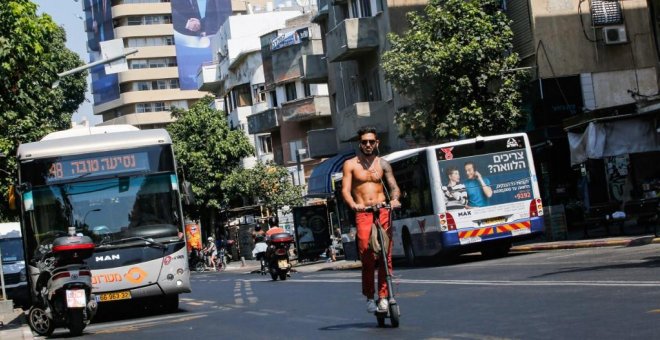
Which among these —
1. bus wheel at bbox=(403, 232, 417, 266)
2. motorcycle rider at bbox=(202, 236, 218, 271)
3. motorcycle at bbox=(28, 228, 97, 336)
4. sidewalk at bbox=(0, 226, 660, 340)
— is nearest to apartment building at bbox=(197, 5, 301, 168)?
motorcycle rider at bbox=(202, 236, 218, 271)

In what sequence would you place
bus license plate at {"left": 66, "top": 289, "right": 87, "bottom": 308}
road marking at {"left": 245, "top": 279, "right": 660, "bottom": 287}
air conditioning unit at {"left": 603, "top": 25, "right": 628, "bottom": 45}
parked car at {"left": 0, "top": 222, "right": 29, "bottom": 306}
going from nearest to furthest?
road marking at {"left": 245, "top": 279, "right": 660, "bottom": 287}
bus license plate at {"left": 66, "top": 289, "right": 87, "bottom": 308}
parked car at {"left": 0, "top": 222, "right": 29, "bottom": 306}
air conditioning unit at {"left": 603, "top": 25, "right": 628, "bottom": 45}

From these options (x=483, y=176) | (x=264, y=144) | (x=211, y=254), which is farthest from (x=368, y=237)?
(x=264, y=144)

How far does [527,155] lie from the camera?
89.1 feet

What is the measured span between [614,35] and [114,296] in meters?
22.7

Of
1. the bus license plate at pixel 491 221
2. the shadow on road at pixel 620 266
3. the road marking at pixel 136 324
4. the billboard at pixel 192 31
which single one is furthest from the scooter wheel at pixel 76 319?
the billboard at pixel 192 31

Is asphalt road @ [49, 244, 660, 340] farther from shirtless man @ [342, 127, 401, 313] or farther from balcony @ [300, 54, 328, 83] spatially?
balcony @ [300, 54, 328, 83]

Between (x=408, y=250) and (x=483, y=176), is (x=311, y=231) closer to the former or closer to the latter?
(x=408, y=250)

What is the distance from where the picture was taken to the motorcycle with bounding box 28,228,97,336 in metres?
16.2

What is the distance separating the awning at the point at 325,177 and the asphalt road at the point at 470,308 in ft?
81.2

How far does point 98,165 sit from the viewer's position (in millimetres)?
19719

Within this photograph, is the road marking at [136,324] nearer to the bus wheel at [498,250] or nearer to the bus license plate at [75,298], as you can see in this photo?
the bus license plate at [75,298]

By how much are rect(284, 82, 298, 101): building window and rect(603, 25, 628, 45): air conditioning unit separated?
38820 millimetres

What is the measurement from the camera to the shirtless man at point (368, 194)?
38.1ft

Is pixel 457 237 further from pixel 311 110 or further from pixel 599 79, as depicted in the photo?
pixel 311 110
